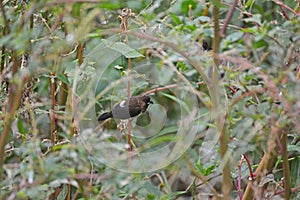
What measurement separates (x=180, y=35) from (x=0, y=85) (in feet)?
1.66

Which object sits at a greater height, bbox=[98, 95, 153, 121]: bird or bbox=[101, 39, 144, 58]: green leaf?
bbox=[101, 39, 144, 58]: green leaf

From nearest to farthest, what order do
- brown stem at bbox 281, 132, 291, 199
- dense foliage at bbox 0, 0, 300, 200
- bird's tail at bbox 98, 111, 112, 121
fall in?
dense foliage at bbox 0, 0, 300, 200, brown stem at bbox 281, 132, 291, 199, bird's tail at bbox 98, 111, 112, 121

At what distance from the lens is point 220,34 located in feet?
3.34

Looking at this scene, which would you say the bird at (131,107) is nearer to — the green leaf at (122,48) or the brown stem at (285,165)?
the green leaf at (122,48)

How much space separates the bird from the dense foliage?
0.02 m

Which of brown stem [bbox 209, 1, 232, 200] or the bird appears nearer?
brown stem [bbox 209, 1, 232, 200]

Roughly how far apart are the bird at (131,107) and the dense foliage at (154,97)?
0.02 meters

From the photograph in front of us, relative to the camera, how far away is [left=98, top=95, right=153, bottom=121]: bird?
121cm

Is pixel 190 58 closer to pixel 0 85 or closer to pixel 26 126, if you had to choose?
pixel 0 85

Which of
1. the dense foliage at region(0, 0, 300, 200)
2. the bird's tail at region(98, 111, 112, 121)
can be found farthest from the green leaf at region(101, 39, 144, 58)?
the bird's tail at region(98, 111, 112, 121)

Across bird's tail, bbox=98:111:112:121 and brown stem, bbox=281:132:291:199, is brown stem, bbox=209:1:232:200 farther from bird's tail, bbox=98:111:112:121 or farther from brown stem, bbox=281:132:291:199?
bird's tail, bbox=98:111:112:121

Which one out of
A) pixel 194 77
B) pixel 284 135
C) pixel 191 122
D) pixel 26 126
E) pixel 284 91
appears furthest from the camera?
pixel 26 126

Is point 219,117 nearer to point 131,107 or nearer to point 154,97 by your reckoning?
point 131,107

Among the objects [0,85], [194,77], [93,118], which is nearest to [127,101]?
[93,118]
